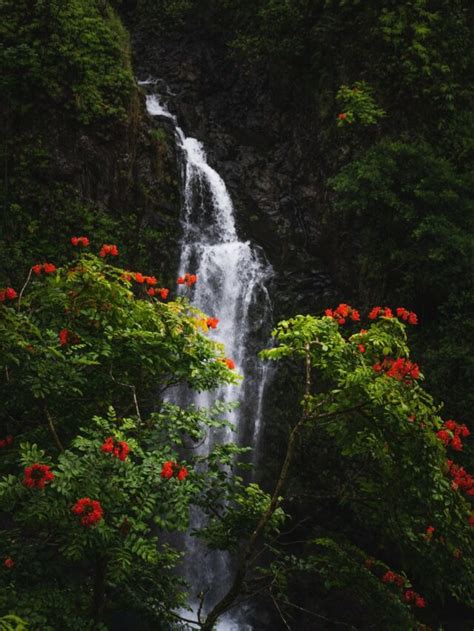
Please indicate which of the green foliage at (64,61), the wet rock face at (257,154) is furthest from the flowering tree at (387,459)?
the green foliage at (64,61)

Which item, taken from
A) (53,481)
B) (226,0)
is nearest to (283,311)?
(53,481)

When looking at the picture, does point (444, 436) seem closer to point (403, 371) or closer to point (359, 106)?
point (403, 371)

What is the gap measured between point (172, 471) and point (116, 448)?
493mm

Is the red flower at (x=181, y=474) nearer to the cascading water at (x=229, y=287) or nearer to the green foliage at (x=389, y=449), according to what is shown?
the green foliage at (x=389, y=449)

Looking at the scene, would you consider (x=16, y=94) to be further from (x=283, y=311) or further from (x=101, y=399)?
(x=101, y=399)

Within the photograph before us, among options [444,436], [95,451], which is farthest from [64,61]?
[444,436]

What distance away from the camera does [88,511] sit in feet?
12.7

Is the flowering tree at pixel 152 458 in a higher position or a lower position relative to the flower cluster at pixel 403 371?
lower

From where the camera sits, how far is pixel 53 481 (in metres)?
4.07

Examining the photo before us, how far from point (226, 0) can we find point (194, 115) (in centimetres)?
408

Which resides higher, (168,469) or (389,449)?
(389,449)

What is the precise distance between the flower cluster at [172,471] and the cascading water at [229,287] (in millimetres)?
8099

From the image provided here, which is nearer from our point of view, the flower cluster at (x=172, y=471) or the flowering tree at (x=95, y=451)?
the flowering tree at (x=95, y=451)

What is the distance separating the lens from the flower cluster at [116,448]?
4.26m
